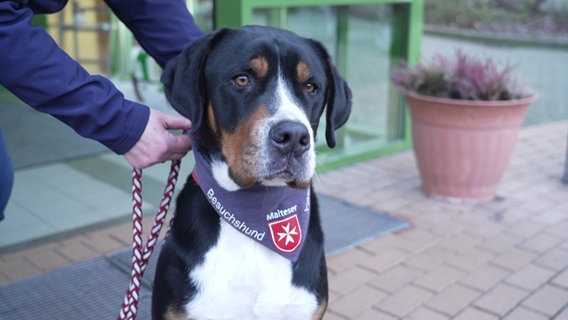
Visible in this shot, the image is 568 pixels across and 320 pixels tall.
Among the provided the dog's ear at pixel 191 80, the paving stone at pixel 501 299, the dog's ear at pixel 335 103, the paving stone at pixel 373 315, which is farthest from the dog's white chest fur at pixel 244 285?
the paving stone at pixel 501 299

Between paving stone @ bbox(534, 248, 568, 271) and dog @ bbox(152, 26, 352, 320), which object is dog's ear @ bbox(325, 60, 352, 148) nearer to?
dog @ bbox(152, 26, 352, 320)

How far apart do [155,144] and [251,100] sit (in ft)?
1.23

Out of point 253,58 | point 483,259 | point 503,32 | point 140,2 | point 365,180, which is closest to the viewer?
point 253,58

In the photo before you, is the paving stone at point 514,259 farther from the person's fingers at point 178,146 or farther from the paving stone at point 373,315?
Result: the person's fingers at point 178,146

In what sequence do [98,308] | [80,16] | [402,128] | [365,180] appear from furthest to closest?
[80,16], [402,128], [365,180], [98,308]

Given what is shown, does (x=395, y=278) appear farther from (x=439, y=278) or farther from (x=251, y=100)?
(x=251, y=100)

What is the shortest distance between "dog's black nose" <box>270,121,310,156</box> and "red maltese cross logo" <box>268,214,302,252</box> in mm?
320

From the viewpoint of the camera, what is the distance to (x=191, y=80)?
2020 mm

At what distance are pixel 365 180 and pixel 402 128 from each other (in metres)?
1.13

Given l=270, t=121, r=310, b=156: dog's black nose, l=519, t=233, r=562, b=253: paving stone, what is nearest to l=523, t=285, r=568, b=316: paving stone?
l=519, t=233, r=562, b=253: paving stone

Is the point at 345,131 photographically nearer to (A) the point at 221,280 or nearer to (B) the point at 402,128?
(B) the point at 402,128

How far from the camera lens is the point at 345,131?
5.75 metres

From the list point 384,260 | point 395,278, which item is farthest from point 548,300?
point 384,260

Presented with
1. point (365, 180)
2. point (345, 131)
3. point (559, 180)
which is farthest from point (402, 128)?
point (559, 180)
